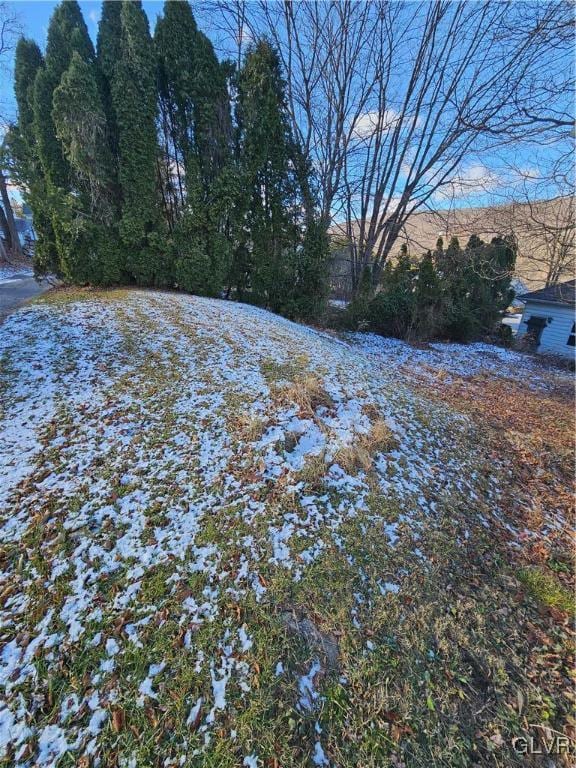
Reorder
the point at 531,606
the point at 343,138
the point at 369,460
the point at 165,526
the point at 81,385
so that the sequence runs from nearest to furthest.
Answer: the point at 531,606 < the point at 165,526 < the point at 369,460 < the point at 81,385 < the point at 343,138

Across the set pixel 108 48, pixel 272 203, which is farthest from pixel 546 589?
pixel 108 48

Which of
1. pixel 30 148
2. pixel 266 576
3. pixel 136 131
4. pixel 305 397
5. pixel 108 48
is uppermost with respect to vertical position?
pixel 108 48

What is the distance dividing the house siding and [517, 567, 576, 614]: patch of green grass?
15.2 m

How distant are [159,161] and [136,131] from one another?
927 millimetres

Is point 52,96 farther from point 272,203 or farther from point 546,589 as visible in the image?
point 546,589

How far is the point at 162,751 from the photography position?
131 cm

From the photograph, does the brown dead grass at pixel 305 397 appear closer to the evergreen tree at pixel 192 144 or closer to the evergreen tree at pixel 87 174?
the evergreen tree at pixel 192 144

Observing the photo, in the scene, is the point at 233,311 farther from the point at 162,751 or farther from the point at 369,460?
the point at 162,751

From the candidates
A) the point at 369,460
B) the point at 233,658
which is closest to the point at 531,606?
the point at 369,460

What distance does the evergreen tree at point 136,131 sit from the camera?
7191 mm

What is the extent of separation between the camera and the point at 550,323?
14609 mm

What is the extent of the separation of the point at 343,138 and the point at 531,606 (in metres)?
14.0

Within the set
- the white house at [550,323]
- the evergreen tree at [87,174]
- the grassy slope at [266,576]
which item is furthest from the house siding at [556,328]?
the evergreen tree at [87,174]

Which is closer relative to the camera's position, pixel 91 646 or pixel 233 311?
pixel 91 646
